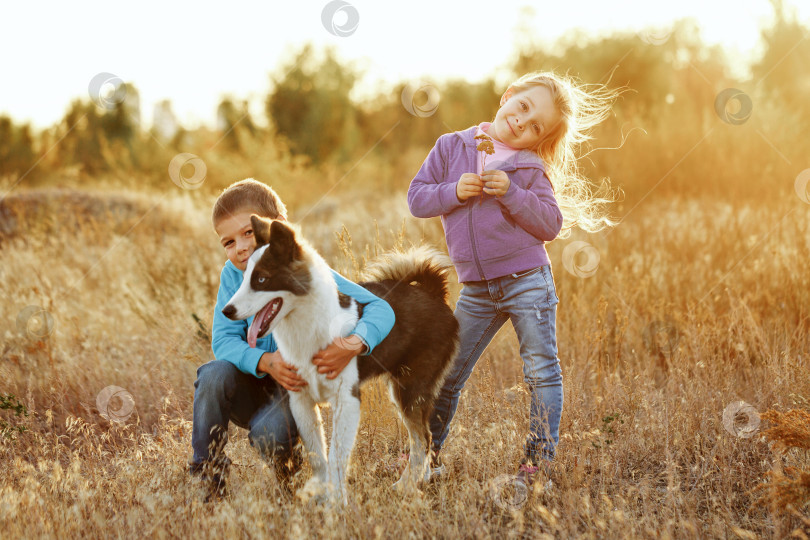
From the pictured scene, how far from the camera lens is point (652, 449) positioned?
3609mm

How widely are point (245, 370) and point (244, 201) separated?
0.86 meters

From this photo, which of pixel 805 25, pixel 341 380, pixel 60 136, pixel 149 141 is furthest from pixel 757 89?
pixel 60 136

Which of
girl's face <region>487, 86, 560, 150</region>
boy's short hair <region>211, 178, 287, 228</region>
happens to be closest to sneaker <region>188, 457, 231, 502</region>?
boy's short hair <region>211, 178, 287, 228</region>

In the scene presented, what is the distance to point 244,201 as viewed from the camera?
10.8 ft

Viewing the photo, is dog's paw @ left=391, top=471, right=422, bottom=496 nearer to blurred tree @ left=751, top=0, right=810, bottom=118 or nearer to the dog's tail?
the dog's tail

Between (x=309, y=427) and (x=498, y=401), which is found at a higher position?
(x=498, y=401)

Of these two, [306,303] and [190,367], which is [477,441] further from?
[190,367]

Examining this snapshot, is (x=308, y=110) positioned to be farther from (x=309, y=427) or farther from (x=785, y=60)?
(x=309, y=427)

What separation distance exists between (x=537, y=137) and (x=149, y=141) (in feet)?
75.0

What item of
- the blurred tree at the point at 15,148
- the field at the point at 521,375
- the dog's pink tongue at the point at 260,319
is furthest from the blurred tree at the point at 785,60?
the blurred tree at the point at 15,148

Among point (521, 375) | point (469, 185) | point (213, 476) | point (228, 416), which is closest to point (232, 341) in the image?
point (228, 416)

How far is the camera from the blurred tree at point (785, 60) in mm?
14031

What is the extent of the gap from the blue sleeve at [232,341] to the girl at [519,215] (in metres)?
1.05

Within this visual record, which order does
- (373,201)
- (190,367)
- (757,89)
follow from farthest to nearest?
1. (373,201)
2. (757,89)
3. (190,367)
